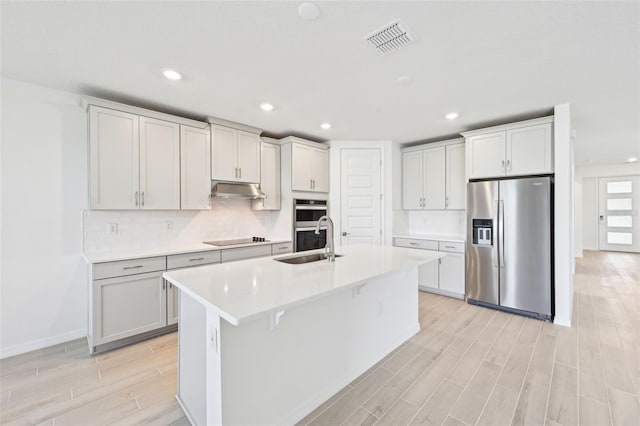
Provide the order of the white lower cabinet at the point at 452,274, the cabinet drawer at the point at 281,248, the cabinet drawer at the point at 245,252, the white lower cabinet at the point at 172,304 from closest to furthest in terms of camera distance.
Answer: the white lower cabinet at the point at 172,304 < the cabinet drawer at the point at 245,252 < the cabinet drawer at the point at 281,248 < the white lower cabinet at the point at 452,274

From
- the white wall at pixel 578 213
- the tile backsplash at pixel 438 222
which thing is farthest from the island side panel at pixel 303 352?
the white wall at pixel 578 213

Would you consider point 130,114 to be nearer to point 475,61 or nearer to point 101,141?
point 101,141

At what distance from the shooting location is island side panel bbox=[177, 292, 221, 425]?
1.44 m

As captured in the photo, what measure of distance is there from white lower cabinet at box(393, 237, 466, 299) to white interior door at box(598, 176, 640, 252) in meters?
7.45

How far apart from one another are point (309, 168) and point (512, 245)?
9.80 feet

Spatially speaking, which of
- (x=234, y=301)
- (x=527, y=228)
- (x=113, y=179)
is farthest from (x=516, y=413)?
(x=113, y=179)

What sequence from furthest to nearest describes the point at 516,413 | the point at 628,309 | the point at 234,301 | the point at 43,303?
the point at 628,309 < the point at 43,303 < the point at 516,413 < the point at 234,301

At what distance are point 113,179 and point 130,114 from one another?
0.72 m

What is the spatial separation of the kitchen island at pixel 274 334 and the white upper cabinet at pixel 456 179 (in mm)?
2314

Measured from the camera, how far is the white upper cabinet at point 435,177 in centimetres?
436

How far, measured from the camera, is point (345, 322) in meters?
2.15

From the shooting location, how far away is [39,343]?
269 centimetres

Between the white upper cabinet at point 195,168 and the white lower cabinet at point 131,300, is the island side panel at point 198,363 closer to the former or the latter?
the white lower cabinet at point 131,300

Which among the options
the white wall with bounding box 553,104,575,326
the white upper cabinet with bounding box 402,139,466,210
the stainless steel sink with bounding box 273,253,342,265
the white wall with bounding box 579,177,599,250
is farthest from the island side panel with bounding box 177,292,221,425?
the white wall with bounding box 579,177,599,250
